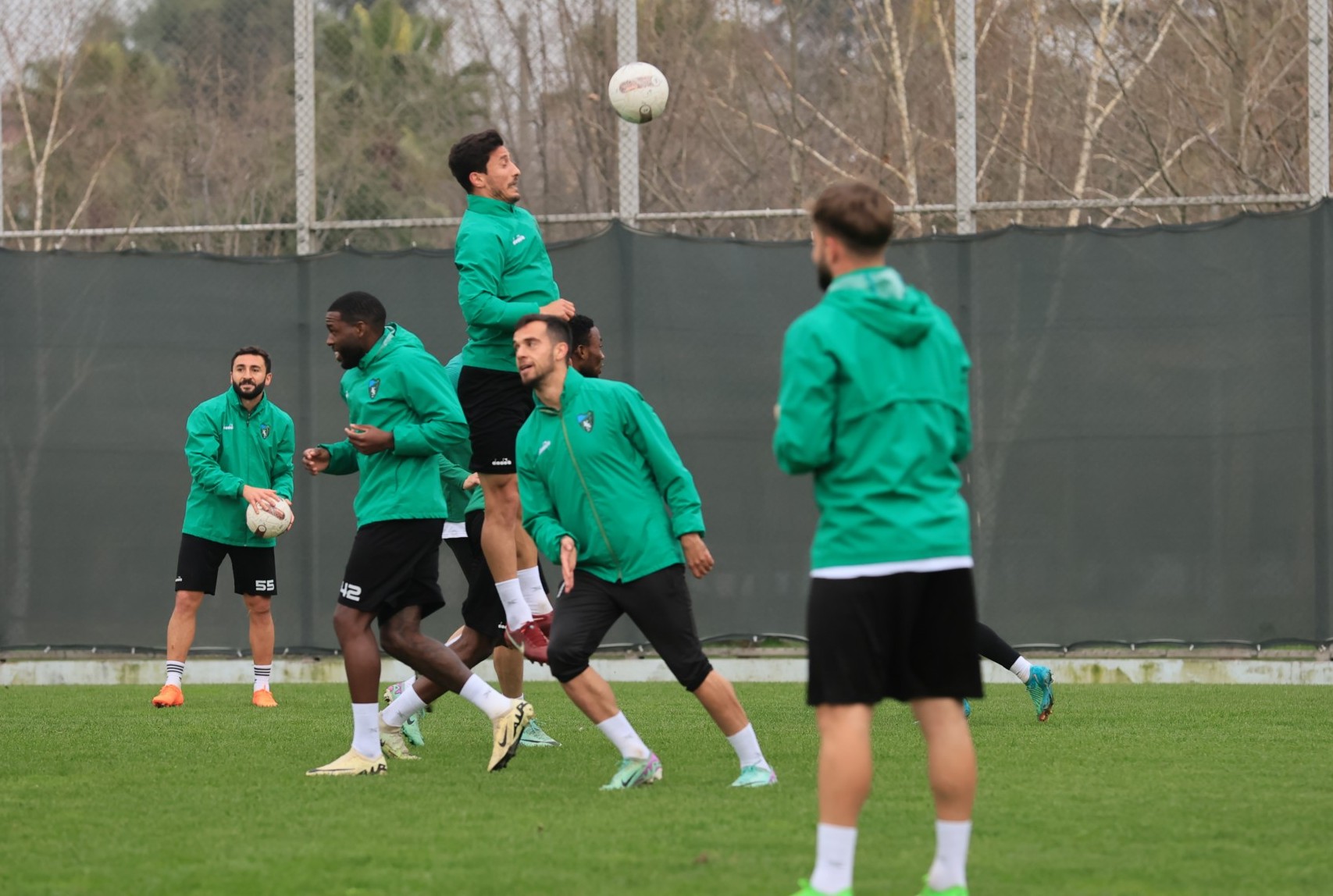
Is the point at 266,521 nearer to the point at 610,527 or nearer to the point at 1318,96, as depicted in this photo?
the point at 610,527

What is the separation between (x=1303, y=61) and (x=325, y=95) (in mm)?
6437

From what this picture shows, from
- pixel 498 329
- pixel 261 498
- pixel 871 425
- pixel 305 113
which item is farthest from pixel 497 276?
pixel 305 113

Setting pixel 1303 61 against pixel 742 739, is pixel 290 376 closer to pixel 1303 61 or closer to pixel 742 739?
pixel 742 739

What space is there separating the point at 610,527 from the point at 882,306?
2343 millimetres

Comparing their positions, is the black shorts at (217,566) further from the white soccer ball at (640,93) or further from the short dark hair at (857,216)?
the short dark hair at (857,216)

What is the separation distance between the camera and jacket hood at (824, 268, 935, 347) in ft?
14.1

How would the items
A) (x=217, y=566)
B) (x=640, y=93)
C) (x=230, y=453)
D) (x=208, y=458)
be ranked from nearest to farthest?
1. (x=640, y=93)
2. (x=208, y=458)
3. (x=230, y=453)
4. (x=217, y=566)

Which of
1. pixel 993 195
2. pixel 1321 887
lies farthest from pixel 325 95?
pixel 1321 887

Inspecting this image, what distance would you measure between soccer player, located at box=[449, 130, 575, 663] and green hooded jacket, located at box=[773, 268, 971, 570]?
11.4 ft

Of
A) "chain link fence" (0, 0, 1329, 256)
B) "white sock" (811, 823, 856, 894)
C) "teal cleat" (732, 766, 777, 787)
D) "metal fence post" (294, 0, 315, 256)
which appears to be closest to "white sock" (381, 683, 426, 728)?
"teal cleat" (732, 766, 777, 787)

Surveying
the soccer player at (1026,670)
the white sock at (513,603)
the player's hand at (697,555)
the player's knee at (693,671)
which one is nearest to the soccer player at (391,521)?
the white sock at (513,603)

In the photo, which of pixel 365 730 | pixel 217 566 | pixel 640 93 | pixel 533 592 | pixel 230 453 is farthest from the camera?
pixel 217 566

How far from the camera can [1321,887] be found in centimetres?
464

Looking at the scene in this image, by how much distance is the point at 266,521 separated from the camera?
9.87 metres
